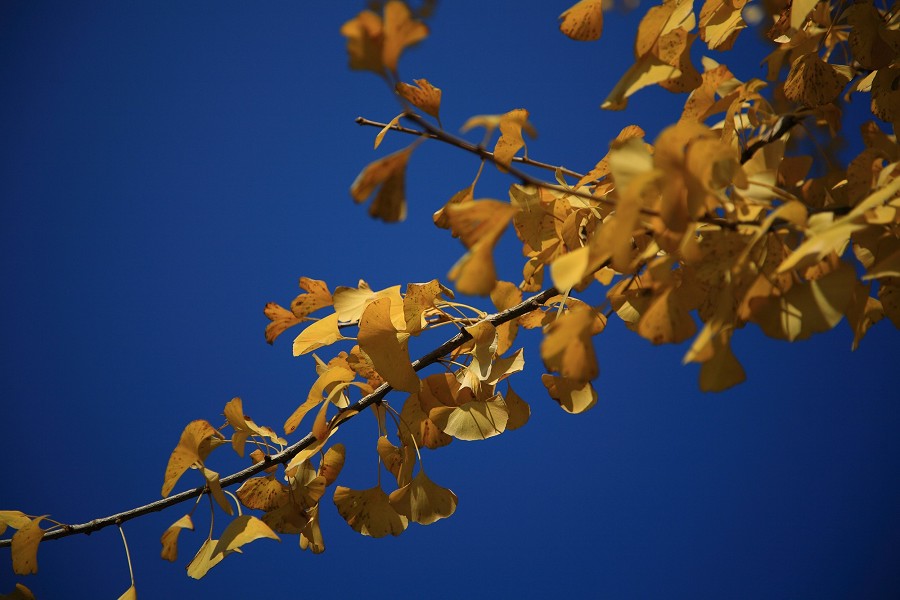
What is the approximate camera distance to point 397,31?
0.14m

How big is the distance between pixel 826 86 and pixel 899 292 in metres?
0.09

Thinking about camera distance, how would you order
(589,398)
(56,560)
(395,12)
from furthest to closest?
(56,560) < (589,398) < (395,12)

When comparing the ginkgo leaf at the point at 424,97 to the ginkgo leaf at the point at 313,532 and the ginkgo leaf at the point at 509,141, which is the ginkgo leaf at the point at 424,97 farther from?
the ginkgo leaf at the point at 313,532

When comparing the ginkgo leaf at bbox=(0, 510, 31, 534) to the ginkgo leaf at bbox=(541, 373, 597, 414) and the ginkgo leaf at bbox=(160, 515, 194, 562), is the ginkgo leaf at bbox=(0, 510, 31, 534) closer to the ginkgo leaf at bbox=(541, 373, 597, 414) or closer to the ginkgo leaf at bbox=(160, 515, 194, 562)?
the ginkgo leaf at bbox=(160, 515, 194, 562)

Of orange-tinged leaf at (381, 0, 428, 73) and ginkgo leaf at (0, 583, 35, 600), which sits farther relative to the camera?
ginkgo leaf at (0, 583, 35, 600)

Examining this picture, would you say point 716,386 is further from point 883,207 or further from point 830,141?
point 830,141

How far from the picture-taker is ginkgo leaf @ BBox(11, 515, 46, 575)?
0.99 ft

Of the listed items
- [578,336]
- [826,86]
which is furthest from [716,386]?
[826,86]

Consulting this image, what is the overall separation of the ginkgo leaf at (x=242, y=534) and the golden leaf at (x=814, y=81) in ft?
0.90

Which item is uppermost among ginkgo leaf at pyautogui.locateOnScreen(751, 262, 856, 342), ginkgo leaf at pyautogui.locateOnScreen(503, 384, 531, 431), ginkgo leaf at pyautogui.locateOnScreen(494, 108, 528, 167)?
ginkgo leaf at pyautogui.locateOnScreen(494, 108, 528, 167)

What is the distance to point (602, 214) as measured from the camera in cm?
23

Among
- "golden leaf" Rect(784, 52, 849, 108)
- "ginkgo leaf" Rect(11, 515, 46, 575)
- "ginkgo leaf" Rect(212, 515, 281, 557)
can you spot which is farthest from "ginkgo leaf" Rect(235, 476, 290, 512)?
"golden leaf" Rect(784, 52, 849, 108)

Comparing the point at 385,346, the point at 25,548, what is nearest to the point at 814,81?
the point at 385,346

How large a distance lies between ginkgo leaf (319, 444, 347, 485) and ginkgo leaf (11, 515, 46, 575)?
0.15 metres
